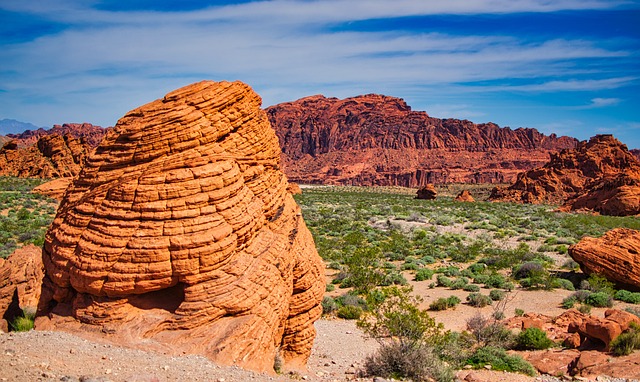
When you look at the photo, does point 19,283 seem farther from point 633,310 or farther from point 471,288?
point 633,310

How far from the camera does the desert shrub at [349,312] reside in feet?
54.7

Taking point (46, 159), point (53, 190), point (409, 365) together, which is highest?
point (46, 159)

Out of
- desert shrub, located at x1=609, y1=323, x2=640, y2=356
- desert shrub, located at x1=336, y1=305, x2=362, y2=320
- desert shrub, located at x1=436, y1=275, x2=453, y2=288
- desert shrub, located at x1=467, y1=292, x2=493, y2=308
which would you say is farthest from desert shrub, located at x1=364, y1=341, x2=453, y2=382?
desert shrub, located at x1=436, y1=275, x2=453, y2=288

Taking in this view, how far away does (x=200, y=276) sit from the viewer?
314 inches

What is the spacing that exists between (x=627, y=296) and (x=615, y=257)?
1.96m

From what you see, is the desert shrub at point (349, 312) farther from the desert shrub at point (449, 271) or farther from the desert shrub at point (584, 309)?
the desert shrub at point (449, 271)

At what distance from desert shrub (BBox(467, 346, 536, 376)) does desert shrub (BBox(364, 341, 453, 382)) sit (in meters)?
2.06

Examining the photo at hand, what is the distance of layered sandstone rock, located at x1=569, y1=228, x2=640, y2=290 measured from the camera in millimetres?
19172

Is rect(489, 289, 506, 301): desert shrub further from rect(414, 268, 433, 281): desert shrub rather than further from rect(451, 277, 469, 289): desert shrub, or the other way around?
rect(414, 268, 433, 281): desert shrub

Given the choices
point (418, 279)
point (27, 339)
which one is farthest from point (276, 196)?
point (418, 279)

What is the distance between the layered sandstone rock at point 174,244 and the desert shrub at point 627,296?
49.0 ft

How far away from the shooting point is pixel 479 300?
18.4 m

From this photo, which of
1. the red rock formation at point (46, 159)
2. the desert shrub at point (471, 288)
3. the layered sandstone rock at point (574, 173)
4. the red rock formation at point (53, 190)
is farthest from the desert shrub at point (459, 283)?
the layered sandstone rock at point (574, 173)

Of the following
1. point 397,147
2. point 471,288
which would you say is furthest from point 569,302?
point 397,147
